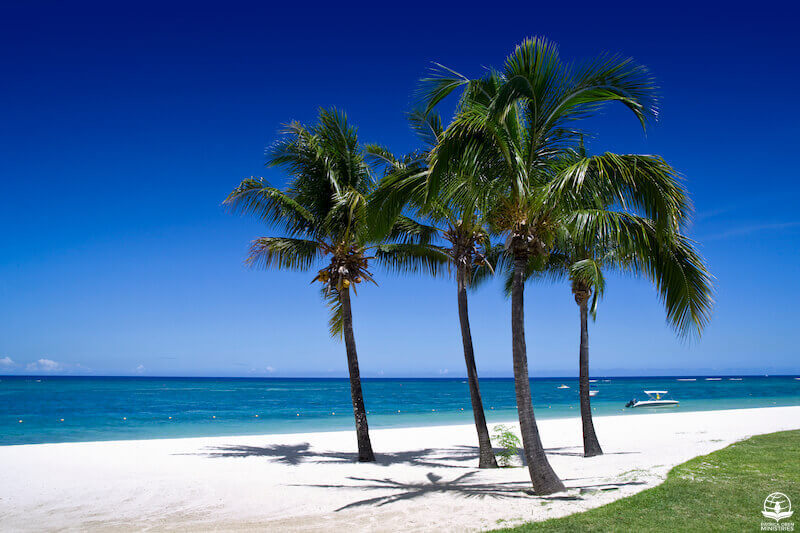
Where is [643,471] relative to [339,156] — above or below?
below

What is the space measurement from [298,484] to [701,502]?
21.8ft

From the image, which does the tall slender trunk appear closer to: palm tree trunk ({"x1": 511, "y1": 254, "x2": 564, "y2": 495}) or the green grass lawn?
palm tree trunk ({"x1": 511, "y1": 254, "x2": 564, "y2": 495})

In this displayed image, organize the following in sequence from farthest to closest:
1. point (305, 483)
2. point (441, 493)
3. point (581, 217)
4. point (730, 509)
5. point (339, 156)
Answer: point (339, 156) → point (305, 483) → point (441, 493) → point (581, 217) → point (730, 509)

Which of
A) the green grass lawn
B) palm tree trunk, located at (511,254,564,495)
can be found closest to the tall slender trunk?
palm tree trunk, located at (511,254,564,495)

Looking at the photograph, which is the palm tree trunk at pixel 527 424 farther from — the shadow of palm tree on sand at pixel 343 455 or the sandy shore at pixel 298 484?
the shadow of palm tree on sand at pixel 343 455

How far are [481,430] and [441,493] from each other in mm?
3146

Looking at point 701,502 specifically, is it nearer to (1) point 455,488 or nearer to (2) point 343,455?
(1) point 455,488

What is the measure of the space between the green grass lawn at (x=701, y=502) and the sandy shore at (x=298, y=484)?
427 mm

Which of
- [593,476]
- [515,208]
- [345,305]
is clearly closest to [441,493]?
[593,476]

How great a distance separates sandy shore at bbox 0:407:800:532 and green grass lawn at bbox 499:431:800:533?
0.43m

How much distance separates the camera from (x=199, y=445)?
16.1m

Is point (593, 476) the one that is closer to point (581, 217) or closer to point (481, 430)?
point (481, 430)

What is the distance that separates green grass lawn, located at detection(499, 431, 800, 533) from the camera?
5.37 m

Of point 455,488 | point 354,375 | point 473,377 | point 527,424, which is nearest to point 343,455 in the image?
point 354,375
